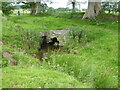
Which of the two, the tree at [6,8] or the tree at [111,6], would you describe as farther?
the tree at [111,6]

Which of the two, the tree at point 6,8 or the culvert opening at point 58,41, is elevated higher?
the tree at point 6,8

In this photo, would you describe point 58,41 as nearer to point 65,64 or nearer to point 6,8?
point 65,64

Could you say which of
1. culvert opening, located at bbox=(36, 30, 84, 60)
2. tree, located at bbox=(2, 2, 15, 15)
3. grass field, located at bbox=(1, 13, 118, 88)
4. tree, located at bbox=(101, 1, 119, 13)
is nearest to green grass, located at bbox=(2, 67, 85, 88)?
grass field, located at bbox=(1, 13, 118, 88)

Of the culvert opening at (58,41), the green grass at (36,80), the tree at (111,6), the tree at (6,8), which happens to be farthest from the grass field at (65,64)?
the tree at (6,8)

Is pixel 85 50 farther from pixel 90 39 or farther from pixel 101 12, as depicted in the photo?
pixel 101 12

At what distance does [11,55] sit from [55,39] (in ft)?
19.1

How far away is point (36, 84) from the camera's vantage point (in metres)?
5.41

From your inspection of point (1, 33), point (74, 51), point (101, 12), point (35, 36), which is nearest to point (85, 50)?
point (74, 51)

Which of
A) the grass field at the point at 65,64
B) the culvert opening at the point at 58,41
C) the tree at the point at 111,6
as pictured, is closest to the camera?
the grass field at the point at 65,64

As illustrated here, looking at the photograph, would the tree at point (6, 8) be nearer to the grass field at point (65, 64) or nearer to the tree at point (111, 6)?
the grass field at point (65, 64)

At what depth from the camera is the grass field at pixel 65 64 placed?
18.6ft

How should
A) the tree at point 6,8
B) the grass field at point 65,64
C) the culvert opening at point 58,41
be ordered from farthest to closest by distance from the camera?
the tree at point 6,8, the culvert opening at point 58,41, the grass field at point 65,64

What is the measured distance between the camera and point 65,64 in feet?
25.8

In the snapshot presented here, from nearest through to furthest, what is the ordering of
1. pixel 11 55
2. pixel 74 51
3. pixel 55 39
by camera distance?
pixel 11 55, pixel 74 51, pixel 55 39
